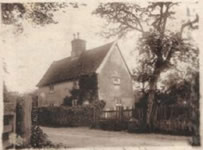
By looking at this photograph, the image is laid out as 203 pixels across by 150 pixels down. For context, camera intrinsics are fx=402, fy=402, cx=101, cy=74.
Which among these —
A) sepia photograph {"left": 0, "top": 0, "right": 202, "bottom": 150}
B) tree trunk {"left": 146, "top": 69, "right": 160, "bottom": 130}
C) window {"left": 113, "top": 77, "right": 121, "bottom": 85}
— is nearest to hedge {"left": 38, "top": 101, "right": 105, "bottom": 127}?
sepia photograph {"left": 0, "top": 0, "right": 202, "bottom": 150}

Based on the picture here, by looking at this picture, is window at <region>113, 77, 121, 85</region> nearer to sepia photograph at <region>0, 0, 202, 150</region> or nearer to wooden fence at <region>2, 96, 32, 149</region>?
sepia photograph at <region>0, 0, 202, 150</region>

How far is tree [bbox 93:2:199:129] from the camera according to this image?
3744 mm

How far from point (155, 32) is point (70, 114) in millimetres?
1107

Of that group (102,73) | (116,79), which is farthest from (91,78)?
(116,79)

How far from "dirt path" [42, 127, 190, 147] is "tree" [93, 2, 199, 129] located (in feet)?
1.37

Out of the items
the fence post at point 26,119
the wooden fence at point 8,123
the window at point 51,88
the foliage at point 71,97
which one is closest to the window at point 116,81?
the foliage at point 71,97

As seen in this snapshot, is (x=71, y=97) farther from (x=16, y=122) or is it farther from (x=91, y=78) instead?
(x=16, y=122)

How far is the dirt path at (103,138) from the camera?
353 centimetres

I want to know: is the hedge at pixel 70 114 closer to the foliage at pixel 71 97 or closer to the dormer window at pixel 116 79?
the foliage at pixel 71 97

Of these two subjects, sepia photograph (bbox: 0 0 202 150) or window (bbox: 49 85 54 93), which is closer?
sepia photograph (bbox: 0 0 202 150)

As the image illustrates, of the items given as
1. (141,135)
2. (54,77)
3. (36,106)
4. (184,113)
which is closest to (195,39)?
(184,113)

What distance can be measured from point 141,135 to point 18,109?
115 centimetres

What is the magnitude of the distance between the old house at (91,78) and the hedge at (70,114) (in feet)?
0.20

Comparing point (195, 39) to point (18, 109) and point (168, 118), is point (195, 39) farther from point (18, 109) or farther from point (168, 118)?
point (18, 109)
